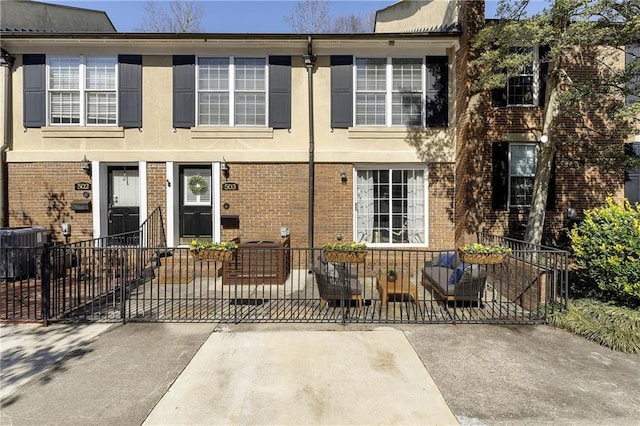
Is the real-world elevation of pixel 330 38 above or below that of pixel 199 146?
above

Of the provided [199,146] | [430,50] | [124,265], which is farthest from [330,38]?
[124,265]

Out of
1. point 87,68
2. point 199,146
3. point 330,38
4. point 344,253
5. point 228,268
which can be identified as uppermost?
point 330,38

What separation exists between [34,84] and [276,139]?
6810 mm

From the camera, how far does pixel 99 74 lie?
865 cm

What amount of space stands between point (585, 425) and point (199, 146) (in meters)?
9.13

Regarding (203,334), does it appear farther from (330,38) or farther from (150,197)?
(330,38)

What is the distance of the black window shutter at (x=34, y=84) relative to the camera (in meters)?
8.54

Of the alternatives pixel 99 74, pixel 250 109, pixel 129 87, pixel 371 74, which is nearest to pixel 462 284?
pixel 371 74

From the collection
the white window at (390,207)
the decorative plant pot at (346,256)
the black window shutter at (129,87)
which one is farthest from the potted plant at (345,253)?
the black window shutter at (129,87)

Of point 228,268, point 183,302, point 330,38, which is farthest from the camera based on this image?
point 330,38

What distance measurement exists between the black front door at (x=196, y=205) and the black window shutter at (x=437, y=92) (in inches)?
257

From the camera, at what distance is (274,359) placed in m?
4.05

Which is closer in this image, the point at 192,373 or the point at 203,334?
the point at 192,373

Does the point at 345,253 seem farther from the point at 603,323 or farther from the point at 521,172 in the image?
the point at 521,172
